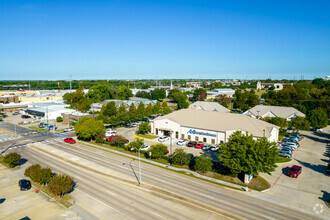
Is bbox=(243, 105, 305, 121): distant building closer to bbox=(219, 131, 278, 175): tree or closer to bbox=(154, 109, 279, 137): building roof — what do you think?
bbox=(154, 109, 279, 137): building roof

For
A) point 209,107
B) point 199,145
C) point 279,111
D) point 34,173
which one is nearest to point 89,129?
point 34,173

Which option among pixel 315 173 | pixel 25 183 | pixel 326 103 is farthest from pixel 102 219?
pixel 326 103

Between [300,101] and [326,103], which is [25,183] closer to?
[326,103]

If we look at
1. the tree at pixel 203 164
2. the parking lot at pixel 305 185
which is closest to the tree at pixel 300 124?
the parking lot at pixel 305 185

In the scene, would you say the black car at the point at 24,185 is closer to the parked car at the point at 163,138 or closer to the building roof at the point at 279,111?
the parked car at the point at 163,138

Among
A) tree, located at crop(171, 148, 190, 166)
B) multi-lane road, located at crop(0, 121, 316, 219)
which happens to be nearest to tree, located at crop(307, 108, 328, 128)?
tree, located at crop(171, 148, 190, 166)

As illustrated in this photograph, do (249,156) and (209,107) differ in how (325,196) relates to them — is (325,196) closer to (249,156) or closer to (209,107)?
(249,156)
